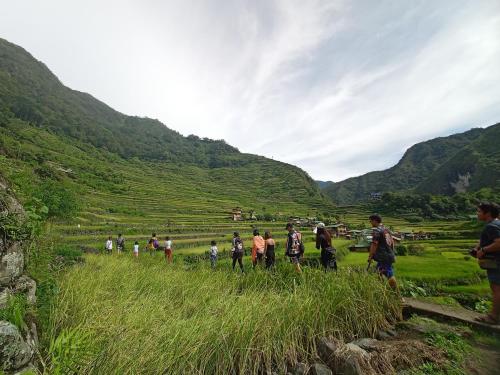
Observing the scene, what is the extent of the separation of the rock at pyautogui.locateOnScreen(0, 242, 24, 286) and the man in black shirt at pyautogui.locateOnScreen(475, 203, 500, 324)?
6.61m

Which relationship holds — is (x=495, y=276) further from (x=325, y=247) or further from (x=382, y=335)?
(x=325, y=247)

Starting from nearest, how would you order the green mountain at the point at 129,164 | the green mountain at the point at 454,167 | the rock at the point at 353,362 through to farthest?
1. the rock at the point at 353,362
2. the green mountain at the point at 129,164
3. the green mountain at the point at 454,167

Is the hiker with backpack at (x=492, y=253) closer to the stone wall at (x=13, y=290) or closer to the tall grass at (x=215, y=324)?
the tall grass at (x=215, y=324)

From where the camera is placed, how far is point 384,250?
584cm

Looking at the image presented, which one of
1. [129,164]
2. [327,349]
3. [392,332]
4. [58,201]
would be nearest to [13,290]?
[327,349]

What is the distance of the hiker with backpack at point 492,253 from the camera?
451 cm

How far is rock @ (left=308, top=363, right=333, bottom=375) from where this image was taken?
11.3 ft

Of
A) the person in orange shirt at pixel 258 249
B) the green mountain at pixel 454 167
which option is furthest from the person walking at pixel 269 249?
the green mountain at pixel 454 167

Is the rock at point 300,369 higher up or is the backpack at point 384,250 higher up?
the backpack at point 384,250

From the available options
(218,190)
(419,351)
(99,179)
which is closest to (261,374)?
(419,351)

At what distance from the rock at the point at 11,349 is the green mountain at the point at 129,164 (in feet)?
124

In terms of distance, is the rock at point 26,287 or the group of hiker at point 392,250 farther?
the group of hiker at point 392,250

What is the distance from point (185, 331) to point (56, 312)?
1763 mm

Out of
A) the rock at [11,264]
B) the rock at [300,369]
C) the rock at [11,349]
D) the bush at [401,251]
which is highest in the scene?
the rock at [11,264]
